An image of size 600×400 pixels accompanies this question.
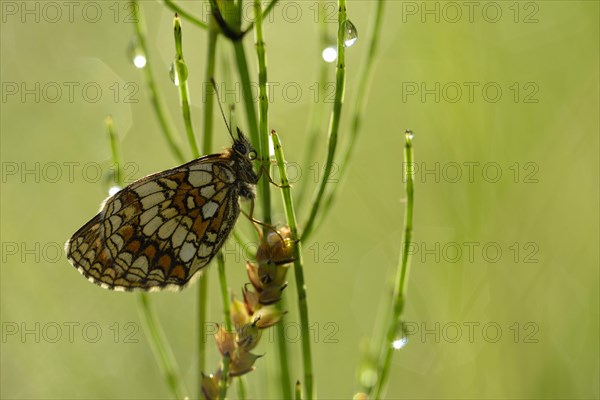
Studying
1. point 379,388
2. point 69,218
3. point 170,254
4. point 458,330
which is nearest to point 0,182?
point 69,218

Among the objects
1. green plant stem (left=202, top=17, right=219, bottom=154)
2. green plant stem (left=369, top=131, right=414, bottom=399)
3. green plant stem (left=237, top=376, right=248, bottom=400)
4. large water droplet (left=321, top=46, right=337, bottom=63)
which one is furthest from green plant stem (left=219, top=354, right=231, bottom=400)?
large water droplet (left=321, top=46, right=337, bottom=63)

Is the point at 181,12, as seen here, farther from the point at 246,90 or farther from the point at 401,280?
the point at 401,280

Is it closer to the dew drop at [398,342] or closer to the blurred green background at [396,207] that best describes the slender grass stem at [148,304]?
the blurred green background at [396,207]

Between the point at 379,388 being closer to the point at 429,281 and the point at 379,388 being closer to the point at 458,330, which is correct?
the point at 458,330

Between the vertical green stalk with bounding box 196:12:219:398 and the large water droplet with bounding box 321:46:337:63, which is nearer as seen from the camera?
the vertical green stalk with bounding box 196:12:219:398

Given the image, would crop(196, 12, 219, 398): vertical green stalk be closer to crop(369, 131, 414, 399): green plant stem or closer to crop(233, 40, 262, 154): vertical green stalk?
crop(233, 40, 262, 154): vertical green stalk

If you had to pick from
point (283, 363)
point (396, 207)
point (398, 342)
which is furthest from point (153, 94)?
point (396, 207)

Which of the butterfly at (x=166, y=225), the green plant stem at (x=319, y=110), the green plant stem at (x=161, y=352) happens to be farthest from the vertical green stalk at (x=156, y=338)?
the green plant stem at (x=319, y=110)

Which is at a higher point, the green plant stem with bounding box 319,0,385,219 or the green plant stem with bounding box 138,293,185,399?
the green plant stem with bounding box 319,0,385,219
